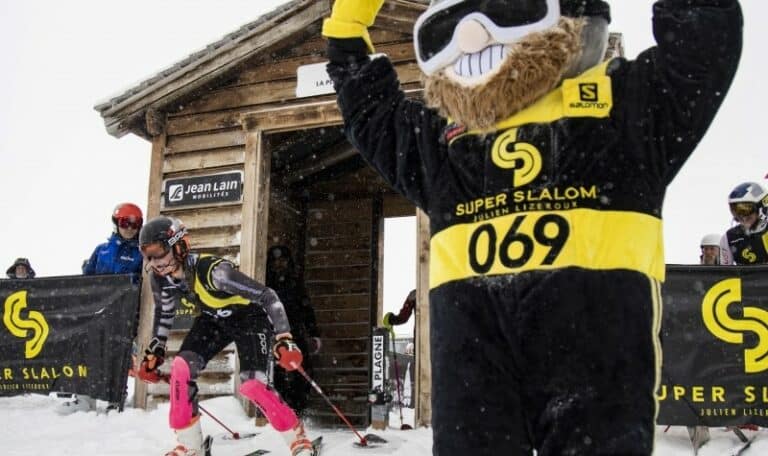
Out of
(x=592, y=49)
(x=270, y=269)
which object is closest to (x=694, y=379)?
(x=592, y=49)

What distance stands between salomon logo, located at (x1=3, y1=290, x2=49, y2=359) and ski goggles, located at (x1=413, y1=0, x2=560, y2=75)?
6439 mm

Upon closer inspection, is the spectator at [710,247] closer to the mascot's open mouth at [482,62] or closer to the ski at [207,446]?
the ski at [207,446]

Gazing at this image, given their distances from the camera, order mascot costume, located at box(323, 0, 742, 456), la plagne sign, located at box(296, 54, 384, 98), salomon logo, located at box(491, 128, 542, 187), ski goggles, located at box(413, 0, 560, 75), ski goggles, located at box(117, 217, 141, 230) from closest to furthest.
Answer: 1. mascot costume, located at box(323, 0, 742, 456)
2. salomon logo, located at box(491, 128, 542, 187)
3. ski goggles, located at box(413, 0, 560, 75)
4. la plagne sign, located at box(296, 54, 384, 98)
5. ski goggles, located at box(117, 217, 141, 230)

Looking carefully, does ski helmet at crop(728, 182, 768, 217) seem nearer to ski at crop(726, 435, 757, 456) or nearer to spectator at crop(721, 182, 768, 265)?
spectator at crop(721, 182, 768, 265)

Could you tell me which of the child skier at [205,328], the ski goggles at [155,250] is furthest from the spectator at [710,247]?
the ski goggles at [155,250]

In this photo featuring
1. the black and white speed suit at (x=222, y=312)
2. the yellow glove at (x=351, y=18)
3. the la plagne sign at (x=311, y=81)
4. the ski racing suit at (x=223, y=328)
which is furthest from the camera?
the la plagne sign at (x=311, y=81)

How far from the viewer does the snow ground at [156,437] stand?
18.7ft

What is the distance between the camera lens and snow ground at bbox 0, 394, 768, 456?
5.69 metres

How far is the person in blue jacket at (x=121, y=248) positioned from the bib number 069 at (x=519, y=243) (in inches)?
276

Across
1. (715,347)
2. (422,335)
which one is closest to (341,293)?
(422,335)

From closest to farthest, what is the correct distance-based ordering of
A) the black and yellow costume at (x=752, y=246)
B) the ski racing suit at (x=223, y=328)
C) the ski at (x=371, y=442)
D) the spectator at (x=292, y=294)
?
the ski racing suit at (x=223, y=328)
the ski at (x=371, y=442)
the black and yellow costume at (x=752, y=246)
the spectator at (x=292, y=294)

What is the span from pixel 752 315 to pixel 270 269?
6133mm

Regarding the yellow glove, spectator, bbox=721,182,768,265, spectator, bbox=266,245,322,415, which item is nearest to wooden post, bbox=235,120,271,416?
spectator, bbox=266,245,322,415

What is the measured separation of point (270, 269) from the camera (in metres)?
9.80
